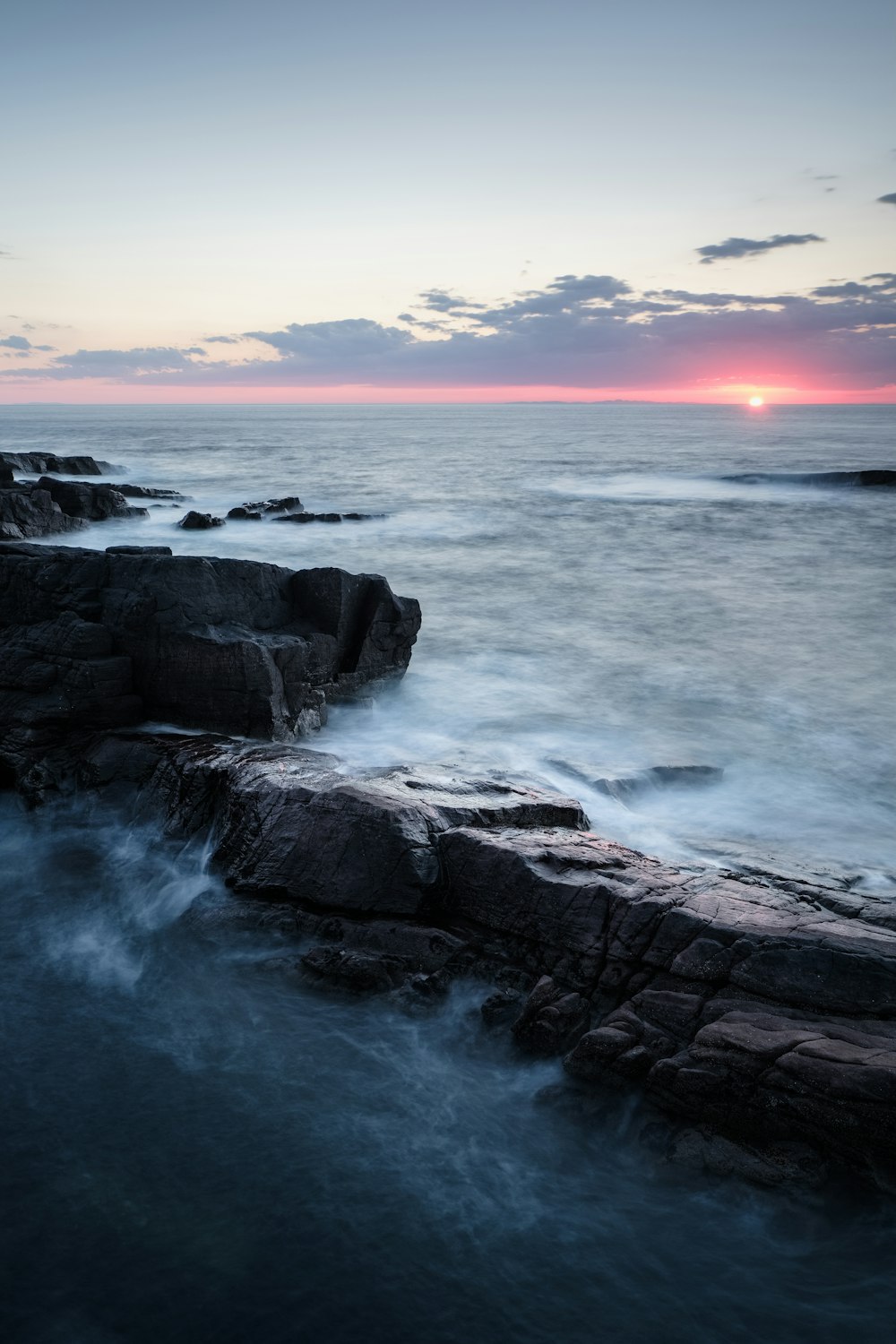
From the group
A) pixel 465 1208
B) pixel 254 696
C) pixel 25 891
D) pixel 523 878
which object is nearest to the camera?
pixel 465 1208

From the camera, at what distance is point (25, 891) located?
920 cm

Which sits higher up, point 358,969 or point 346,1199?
point 358,969

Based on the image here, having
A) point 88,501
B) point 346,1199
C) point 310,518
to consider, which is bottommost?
point 346,1199

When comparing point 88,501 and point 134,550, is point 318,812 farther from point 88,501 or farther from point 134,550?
point 88,501

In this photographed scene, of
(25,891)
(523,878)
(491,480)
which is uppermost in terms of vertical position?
(491,480)

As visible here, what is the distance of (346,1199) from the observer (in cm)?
590

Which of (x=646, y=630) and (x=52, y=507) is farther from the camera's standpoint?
(x=52, y=507)

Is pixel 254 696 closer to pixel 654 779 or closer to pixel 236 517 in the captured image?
pixel 654 779

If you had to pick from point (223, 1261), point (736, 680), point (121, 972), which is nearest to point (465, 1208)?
point (223, 1261)

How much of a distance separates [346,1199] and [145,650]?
740 centimetres

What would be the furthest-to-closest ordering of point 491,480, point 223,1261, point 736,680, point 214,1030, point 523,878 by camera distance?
1. point 491,480
2. point 736,680
3. point 523,878
4. point 214,1030
5. point 223,1261

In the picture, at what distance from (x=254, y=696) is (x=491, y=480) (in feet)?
140

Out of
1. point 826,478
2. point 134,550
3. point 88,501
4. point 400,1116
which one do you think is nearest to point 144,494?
point 88,501

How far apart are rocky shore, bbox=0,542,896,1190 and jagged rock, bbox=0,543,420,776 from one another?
0.03 m
